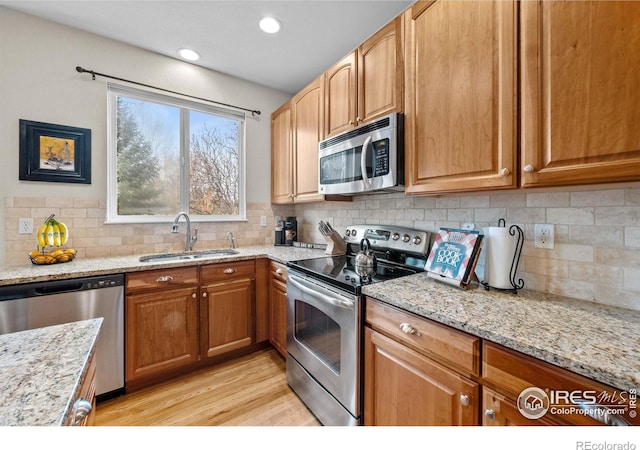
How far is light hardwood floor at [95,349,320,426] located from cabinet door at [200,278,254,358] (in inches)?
7.7

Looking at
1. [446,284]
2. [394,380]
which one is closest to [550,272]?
[446,284]

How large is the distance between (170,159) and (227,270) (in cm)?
122

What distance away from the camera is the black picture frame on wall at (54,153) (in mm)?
1901

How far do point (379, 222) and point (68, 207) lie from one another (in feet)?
7.82

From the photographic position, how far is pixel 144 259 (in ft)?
6.98

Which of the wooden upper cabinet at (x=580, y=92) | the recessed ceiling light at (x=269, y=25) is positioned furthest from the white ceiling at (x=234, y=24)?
the wooden upper cabinet at (x=580, y=92)

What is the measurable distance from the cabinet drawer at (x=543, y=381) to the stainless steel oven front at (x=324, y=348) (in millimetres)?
598

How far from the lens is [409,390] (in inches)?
45.3

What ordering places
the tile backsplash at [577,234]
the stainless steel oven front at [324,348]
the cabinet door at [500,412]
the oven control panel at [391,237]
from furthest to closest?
the oven control panel at [391,237], the stainless steel oven front at [324,348], the tile backsplash at [577,234], the cabinet door at [500,412]

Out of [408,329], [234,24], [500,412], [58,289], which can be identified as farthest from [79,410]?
[234,24]

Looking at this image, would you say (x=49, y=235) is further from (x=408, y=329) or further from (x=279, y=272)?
(x=408, y=329)

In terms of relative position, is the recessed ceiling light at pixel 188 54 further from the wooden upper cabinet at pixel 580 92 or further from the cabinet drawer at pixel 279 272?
the wooden upper cabinet at pixel 580 92

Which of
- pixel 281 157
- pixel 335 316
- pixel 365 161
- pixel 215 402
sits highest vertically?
pixel 281 157

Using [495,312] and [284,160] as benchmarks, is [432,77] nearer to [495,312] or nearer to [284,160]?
[495,312]
